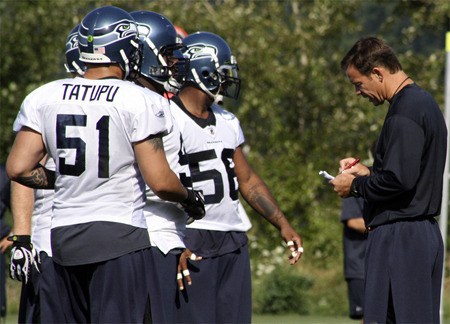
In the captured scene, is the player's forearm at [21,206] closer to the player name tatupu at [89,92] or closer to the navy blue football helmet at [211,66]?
the navy blue football helmet at [211,66]

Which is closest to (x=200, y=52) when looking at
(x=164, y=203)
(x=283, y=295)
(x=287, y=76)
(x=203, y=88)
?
(x=203, y=88)

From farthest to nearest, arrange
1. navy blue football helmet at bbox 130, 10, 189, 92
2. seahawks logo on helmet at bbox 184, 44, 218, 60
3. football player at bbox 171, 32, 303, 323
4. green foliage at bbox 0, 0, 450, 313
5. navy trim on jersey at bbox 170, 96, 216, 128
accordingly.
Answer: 1. green foliage at bbox 0, 0, 450, 313
2. seahawks logo on helmet at bbox 184, 44, 218, 60
3. navy trim on jersey at bbox 170, 96, 216, 128
4. football player at bbox 171, 32, 303, 323
5. navy blue football helmet at bbox 130, 10, 189, 92

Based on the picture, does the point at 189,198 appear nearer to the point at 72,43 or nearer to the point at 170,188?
the point at 170,188

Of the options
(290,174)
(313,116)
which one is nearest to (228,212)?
(290,174)

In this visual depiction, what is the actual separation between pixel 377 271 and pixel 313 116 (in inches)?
503

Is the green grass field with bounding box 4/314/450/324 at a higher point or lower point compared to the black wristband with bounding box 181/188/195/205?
lower

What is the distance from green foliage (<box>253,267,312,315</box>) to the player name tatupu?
8.50 meters

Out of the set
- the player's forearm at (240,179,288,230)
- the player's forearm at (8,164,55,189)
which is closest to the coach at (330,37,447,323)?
the player's forearm at (240,179,288,230)

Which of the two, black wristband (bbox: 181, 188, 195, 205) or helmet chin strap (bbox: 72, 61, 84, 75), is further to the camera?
helmet chin strap (bbox: 72, 61, 84, 75)

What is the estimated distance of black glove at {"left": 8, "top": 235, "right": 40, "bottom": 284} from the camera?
5.96 meters

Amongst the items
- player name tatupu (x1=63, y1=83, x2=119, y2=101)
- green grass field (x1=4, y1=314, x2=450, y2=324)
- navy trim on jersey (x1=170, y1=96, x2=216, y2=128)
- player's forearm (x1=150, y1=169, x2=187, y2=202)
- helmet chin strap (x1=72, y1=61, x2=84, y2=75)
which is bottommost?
green grass field (x1=4, y1=314, x2=450, y2=324)

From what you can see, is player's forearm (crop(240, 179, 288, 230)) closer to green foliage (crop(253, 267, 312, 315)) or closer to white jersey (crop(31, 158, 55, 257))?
white jersey (crop(31, 158, 55, 257))

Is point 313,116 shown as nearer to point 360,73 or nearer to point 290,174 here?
point 290,174

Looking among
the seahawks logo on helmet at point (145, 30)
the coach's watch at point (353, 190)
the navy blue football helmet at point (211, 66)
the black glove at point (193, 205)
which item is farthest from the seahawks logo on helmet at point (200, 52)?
the black glove at point (193, 205)
